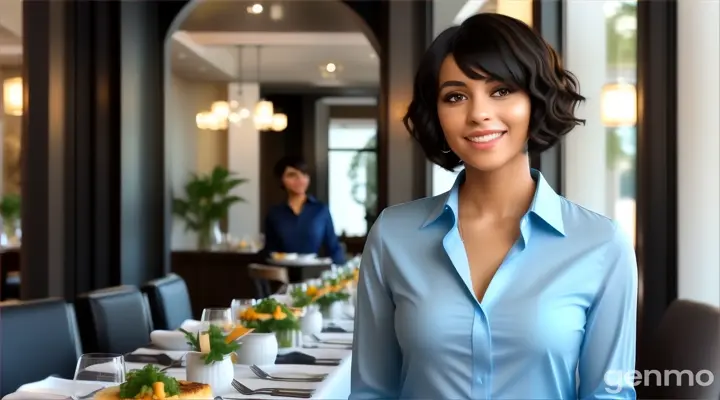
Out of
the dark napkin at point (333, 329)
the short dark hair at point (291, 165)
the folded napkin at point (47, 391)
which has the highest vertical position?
the short dark hair at point (291, 165)

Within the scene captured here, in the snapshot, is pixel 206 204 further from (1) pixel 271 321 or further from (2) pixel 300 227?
(1) pixel 271 321

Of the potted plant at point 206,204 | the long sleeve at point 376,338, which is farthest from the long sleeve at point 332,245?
the potted plant at point 206,204

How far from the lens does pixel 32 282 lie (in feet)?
17.0

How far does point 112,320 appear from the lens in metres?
3.27

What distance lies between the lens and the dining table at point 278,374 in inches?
79.3

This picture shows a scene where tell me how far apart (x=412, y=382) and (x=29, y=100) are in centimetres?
440

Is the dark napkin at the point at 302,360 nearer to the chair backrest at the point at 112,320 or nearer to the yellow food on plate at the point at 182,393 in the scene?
the chair backrest at the point at 112,320

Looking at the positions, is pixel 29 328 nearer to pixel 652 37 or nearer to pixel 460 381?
pixel 460 381

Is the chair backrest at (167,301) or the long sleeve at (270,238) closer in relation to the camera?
the chair backrest at (167,301)

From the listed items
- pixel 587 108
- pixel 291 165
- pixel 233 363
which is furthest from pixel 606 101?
pixel 291 165

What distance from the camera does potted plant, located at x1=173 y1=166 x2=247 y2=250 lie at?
37.8ft

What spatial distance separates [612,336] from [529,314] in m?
0.12

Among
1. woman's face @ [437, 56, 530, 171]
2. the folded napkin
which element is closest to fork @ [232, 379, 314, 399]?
the folded napkin

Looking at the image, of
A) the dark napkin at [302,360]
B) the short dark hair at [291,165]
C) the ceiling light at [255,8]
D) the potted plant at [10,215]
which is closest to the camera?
the dark napkin at [302,360]
